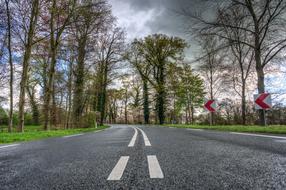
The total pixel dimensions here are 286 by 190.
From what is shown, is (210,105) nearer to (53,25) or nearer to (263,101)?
(263,101)

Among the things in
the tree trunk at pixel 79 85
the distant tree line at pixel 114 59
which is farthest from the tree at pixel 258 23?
the tree trunk at pixel 79 85

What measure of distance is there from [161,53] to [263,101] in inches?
832

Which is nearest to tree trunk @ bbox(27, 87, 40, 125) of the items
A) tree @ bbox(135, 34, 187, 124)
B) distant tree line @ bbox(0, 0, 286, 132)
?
distant tree line @ bbox(0, 0, 286, 132)

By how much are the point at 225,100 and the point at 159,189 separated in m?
28.7

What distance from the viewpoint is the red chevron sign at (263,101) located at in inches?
364

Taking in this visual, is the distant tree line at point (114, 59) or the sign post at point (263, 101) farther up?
the distant tree line at point (114, 59)

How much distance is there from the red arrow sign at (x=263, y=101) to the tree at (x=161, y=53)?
19.7 meters

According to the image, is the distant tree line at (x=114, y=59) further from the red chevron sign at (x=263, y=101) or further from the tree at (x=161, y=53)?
the red chevron sign at (x=263, y=101)

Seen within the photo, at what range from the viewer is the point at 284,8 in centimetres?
1066

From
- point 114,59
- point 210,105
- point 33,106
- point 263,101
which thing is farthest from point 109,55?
point 263,101

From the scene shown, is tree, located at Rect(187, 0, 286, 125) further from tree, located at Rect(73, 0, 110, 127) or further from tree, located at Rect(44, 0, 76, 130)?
tree, located at Rect(73, 0, 110, 127)

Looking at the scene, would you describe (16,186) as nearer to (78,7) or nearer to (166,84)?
(78,7)

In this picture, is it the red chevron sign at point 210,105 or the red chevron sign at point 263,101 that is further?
the red chevron sign at point 210,105

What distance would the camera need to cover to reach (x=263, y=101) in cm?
939
